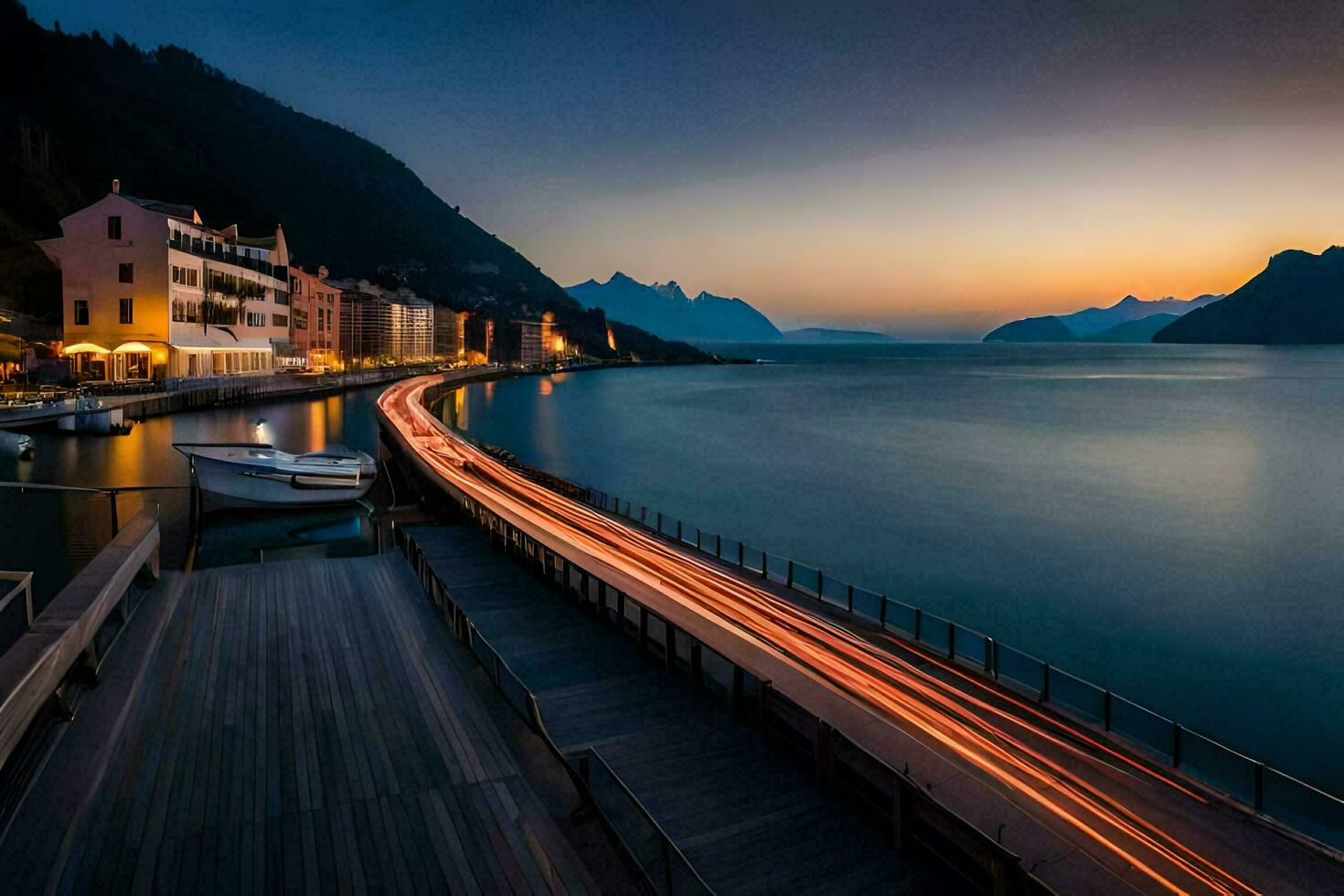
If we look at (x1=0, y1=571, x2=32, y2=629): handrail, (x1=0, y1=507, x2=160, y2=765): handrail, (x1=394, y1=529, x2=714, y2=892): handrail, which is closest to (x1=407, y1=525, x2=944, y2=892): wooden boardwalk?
(x1=394, y1=529, x2=714, y2=892): handrail

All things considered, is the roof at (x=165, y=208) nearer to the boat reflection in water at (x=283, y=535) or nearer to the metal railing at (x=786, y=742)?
the boat reflection in water at (x=283, y=535)

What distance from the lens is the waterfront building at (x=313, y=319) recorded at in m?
85.4

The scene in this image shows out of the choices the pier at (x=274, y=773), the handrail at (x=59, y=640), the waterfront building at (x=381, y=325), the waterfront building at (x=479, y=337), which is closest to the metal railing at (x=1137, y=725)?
the pier at (x=274, y=773)

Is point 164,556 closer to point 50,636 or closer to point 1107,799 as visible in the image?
point 50,636

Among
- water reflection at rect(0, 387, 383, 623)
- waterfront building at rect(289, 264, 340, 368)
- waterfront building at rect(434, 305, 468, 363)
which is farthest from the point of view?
waterfront building at rect(434, 305, 468, 363)

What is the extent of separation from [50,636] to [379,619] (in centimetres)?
430

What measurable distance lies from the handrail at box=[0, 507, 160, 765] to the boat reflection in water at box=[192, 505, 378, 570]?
13.0m

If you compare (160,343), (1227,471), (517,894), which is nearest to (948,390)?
(1227,471)

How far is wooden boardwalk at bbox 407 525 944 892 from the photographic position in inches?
279

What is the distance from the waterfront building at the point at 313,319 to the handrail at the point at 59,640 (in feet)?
259

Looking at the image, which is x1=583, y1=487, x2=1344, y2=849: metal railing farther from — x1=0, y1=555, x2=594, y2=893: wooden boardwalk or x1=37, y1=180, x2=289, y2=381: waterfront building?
x1=37, y1=180, x2=289, y2=381: waterfront building

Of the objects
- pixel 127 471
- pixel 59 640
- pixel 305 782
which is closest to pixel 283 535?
pixel 127 471

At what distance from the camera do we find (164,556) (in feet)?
67.2

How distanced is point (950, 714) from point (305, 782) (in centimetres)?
733
